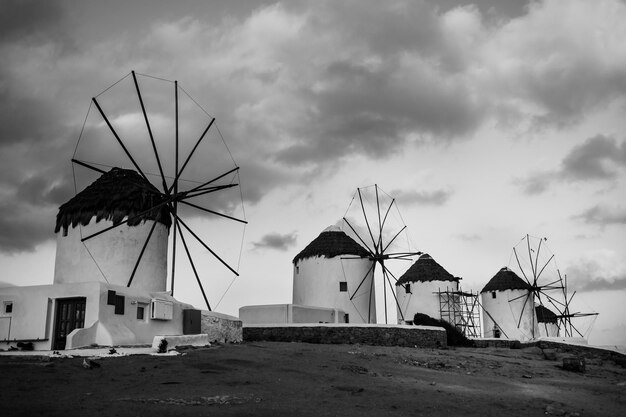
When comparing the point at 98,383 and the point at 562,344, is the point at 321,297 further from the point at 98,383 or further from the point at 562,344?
the point at 98,383

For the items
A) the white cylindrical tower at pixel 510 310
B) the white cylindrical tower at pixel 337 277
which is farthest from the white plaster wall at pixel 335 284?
the white cylindrical tower at pixel 510 310

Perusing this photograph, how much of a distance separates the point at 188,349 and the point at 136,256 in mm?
6177

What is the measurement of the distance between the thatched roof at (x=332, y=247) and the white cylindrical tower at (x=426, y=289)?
4.88 metres

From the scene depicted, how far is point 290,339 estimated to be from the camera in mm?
27500

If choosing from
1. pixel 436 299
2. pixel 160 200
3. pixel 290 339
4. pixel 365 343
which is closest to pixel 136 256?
pixel 160 200

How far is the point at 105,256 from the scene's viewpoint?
22.2m

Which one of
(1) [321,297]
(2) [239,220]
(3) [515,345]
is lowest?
(3) [515,345]

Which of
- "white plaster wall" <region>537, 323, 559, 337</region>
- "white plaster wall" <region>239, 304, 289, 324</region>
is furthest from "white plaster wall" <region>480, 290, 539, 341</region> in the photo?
"white plaster wall" <region>239, 304, 289, 324</region>

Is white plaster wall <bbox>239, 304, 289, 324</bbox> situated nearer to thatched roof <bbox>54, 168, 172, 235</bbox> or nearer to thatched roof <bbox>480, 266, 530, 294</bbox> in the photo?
thatched roof <bbox>54, 168, 172, 235</bbox>

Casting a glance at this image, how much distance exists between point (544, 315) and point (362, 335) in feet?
91.7

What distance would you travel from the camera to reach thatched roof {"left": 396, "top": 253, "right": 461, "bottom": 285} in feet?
127

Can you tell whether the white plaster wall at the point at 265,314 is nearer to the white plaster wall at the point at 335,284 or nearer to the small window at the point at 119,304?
the white plaster wall at the point at 335,284

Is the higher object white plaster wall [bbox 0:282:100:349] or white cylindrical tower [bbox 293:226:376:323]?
white cylindrical tower [bbox 293:226:376:323]

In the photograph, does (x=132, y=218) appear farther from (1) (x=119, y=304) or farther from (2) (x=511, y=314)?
(2) (x=511, y=314)
